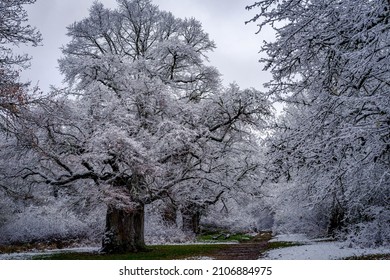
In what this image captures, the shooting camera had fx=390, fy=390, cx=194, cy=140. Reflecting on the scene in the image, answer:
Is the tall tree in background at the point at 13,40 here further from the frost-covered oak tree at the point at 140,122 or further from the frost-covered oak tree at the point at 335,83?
the frost-covered oak tree at the point at 335,83

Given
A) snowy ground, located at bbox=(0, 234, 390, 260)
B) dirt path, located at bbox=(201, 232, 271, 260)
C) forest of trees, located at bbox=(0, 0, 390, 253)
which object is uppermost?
forest of trees, located at bbox=(0, 0, 390, 253)

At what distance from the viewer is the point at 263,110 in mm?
14438

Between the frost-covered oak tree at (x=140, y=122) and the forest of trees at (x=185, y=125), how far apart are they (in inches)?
2.2

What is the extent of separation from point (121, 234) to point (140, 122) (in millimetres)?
4047

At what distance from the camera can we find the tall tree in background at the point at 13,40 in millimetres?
8461

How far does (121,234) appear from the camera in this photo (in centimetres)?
1379

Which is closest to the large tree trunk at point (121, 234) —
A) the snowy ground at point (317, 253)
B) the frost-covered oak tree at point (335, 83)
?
the snowy ground at point (317, 253)

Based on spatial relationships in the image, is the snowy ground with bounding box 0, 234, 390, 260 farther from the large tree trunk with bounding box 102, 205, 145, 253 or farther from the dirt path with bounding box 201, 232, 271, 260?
the large tree trunk with bounding box 102, 205, 145, 253

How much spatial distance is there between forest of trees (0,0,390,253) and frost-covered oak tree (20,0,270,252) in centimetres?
6

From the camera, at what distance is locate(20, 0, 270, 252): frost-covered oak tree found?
40.5 ft

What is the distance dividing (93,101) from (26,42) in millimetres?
3965

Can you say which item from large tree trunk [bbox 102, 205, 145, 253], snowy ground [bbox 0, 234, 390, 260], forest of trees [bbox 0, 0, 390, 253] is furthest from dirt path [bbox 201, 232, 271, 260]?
large tree trunk [bbox 102, 205, 145, 253]

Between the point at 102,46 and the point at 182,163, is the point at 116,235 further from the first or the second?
the point at 102,46

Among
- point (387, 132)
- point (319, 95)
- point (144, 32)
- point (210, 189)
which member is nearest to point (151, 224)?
point (210, 189)
